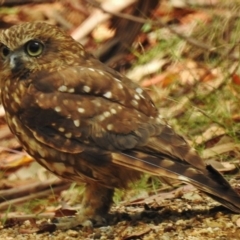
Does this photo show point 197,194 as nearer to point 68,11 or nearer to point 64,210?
point 64,210

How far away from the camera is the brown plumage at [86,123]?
3.89m

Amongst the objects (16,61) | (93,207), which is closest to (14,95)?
(16,61)

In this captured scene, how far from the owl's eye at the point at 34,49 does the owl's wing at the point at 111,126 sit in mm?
118

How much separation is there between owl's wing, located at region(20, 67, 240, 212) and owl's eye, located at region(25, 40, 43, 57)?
0.39ft

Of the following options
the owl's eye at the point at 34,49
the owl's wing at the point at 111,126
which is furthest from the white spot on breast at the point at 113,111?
the owl's eye at the point at 34,49

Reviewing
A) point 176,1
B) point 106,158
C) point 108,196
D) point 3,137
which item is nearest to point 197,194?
point 108,196

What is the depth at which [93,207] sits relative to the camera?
167 inches

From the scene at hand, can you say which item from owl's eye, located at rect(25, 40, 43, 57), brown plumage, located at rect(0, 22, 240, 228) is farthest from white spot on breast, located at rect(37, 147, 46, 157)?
owl's eye, located at rect(25, 40, 43, 57)

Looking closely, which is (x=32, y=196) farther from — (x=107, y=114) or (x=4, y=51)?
(x=107, y=114)

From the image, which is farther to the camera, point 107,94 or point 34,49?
point 34,49

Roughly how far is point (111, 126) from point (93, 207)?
→ 46 cm

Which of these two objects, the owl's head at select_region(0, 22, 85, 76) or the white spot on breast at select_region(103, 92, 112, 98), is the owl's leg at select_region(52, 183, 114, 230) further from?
the owl's head at select_region(0, 22, 85, 76)

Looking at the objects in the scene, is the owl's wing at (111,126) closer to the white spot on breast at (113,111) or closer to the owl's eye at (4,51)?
the white spot on breast at (113,111)

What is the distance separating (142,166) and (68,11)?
4.03m
